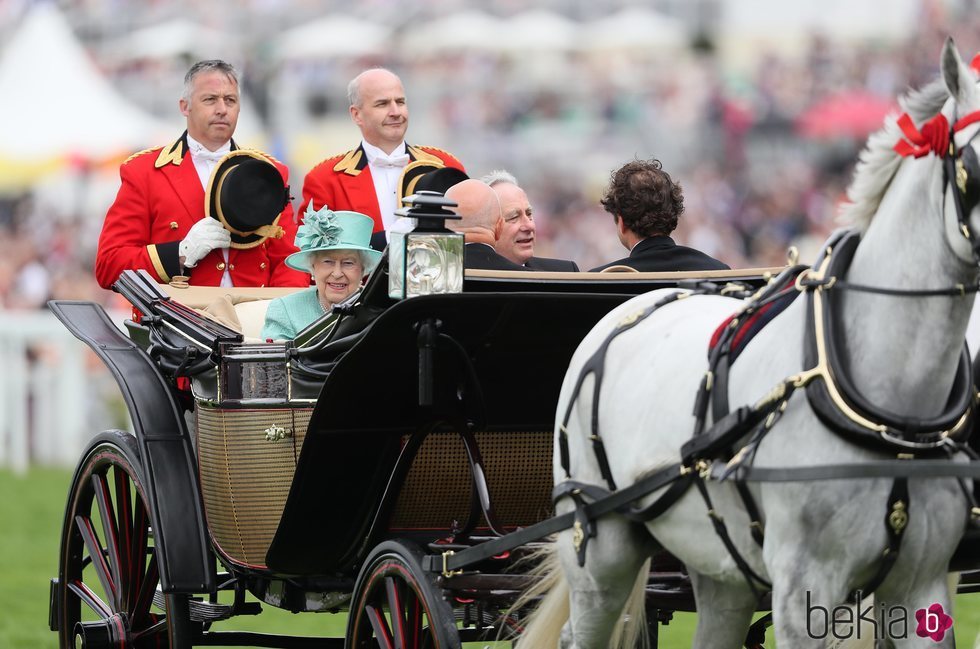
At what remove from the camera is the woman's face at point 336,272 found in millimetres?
4855

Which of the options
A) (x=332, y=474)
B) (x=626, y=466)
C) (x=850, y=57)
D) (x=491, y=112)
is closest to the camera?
(x=626, y=466)

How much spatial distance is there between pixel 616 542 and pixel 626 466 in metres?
0.22

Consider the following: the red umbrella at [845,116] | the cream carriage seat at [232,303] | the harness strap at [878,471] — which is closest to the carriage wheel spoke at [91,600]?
the cream carriage seat at [232,303]

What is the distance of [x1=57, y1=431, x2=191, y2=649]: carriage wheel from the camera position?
17.1 feet

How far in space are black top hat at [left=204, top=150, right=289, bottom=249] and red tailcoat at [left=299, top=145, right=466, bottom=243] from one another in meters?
0.27

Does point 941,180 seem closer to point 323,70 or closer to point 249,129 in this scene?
point 249,129

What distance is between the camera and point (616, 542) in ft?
13.0

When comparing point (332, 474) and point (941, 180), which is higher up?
point (941, 180)

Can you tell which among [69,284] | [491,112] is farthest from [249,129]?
[491,112]

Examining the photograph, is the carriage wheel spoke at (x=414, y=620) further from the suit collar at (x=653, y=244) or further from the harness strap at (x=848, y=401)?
the harness strap at (x=848, y=401)

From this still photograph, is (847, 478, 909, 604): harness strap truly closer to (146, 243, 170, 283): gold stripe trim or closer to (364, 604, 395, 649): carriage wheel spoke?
(364, 604, 395, 649): carriage wheel spoke

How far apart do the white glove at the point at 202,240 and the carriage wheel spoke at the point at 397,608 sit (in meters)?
1.58

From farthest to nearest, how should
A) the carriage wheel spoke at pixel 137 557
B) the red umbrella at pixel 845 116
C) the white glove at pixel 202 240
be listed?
the red umbrella at pixel 845 116 < the white glove at pixel 202 240 < the carriage wheel spoke at pixel 137 557

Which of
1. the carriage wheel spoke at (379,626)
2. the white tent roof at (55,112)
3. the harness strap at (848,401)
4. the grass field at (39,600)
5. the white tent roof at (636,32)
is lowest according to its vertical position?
the grass field at (39,600)
